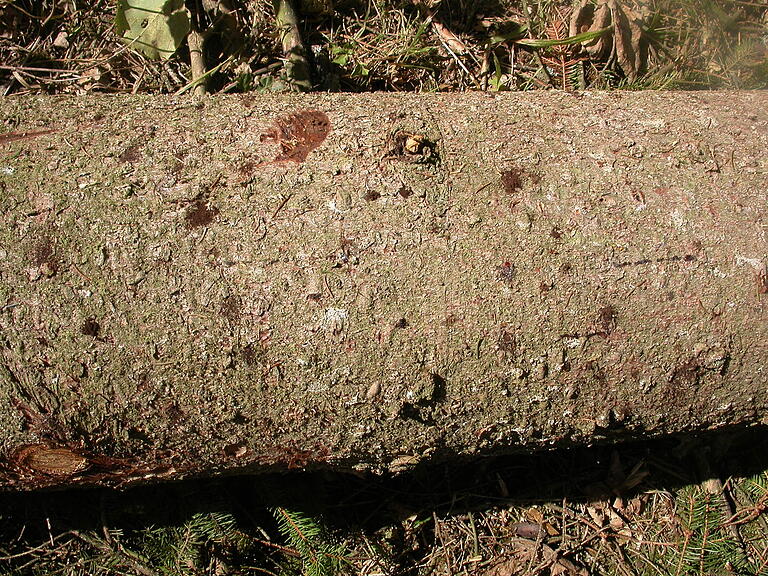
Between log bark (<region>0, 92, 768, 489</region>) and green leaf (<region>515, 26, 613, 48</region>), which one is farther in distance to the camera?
green leaf (<region>515, 26, 613, 48</region>)

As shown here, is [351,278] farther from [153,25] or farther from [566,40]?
[566,40]

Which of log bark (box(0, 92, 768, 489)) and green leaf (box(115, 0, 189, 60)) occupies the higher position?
green leaf (box(115, 0, 189, 60))

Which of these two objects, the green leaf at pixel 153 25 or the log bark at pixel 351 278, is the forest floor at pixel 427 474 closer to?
the green leaf at pixel 153 25

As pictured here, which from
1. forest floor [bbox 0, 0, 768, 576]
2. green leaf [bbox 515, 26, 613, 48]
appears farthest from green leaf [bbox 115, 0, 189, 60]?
green leaf [bbox 515, 26, 613, 48]

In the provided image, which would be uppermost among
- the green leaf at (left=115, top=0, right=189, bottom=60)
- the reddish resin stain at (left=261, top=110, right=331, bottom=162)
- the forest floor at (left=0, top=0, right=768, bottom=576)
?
the green leaf at (left=115, top=0, right=189, bottom=60)

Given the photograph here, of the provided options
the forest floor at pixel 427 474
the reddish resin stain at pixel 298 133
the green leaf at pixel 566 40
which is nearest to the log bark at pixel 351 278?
the reddish resin stain at pixel 298 133

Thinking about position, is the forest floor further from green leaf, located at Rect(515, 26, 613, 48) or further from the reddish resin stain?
the reddish resin stain

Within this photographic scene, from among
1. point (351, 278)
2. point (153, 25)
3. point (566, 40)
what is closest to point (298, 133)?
point (351, 278)
